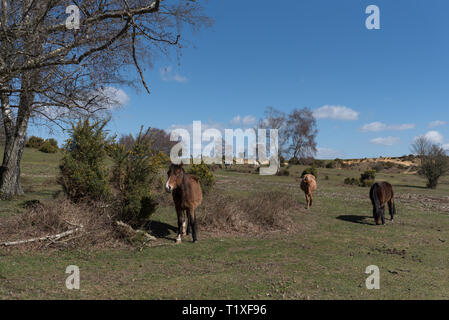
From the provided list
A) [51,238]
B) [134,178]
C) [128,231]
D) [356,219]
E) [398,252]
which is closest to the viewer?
[51,238]

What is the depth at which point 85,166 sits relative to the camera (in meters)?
9.30

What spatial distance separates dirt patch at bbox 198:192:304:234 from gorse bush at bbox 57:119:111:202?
376 centimetres

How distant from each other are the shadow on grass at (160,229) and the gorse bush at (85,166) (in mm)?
1894

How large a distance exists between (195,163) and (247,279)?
11597mm

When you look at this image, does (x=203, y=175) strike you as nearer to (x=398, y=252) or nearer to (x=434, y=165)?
(x=398, y=252)

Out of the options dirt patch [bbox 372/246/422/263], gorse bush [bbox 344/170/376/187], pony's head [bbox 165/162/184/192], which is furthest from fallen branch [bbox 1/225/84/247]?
gorse bush [bbox 344/170/376/187]

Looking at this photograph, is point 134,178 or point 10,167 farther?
point 10,167

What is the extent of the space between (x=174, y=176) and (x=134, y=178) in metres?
1.99

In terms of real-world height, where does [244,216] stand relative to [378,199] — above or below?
below

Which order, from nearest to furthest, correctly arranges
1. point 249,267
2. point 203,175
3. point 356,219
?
1. point 249,267
2. point 356,219
3. point 203,175

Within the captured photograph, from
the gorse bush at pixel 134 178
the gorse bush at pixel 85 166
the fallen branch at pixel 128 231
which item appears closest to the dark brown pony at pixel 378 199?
the gorse bush at pixel 134 178

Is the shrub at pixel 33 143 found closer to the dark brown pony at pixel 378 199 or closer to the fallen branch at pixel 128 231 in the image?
the fallen branch at pixel 128 231

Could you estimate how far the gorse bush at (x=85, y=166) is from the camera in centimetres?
918

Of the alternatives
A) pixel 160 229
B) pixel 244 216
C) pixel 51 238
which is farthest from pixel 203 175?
pixel 51 238
